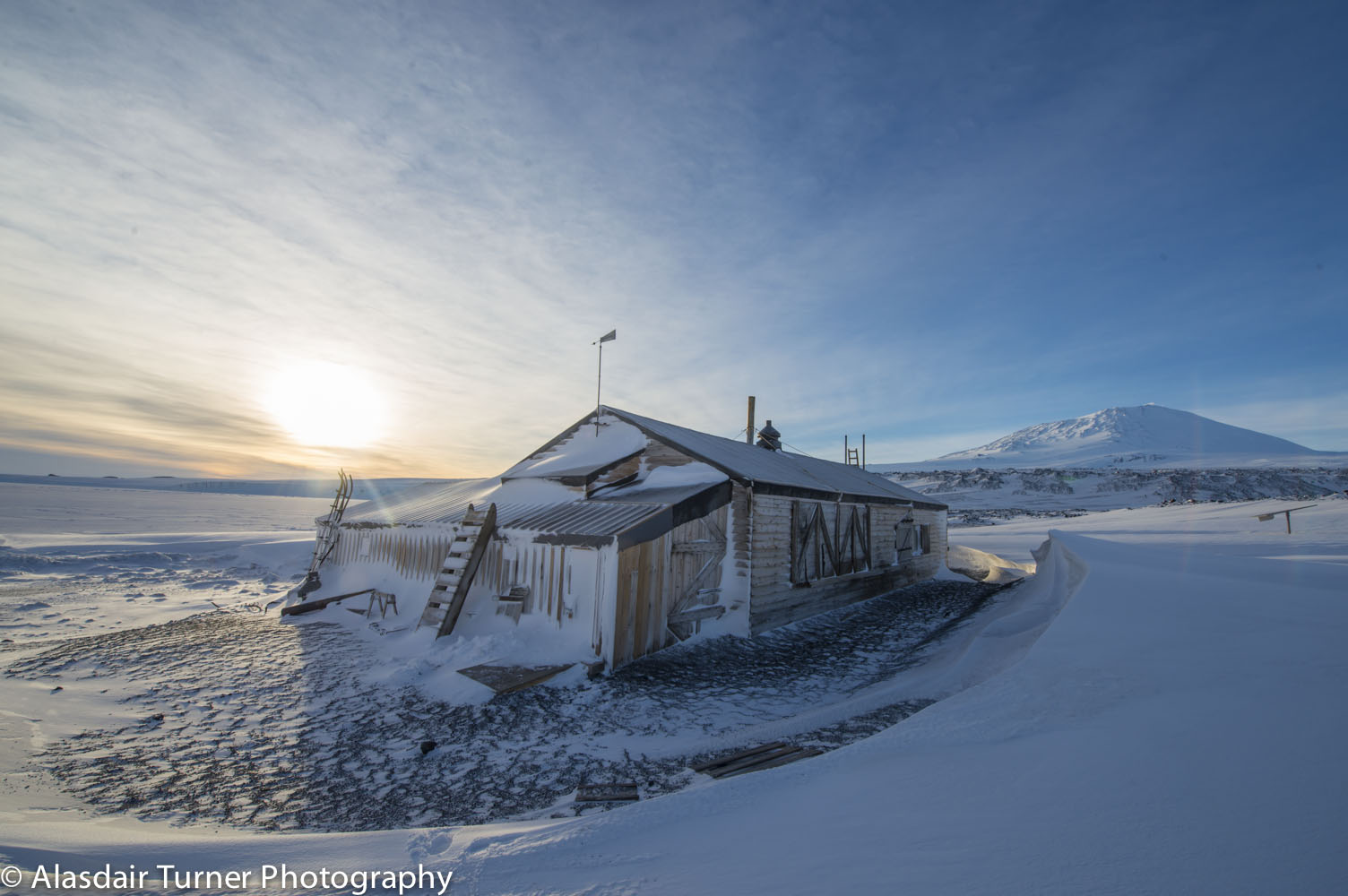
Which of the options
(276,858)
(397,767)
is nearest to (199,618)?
(397,767)

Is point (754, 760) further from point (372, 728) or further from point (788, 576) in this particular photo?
point (788, 576)

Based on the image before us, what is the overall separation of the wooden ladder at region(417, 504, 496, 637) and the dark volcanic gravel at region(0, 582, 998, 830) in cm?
134

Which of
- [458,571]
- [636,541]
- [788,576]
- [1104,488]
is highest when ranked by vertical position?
[1104,488]

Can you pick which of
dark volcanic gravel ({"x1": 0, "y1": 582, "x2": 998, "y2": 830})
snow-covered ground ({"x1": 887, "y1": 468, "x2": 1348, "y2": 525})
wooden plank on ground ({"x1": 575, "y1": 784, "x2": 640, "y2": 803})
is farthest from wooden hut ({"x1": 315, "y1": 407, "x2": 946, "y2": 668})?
snow-covered ground ({"x1": 887, "y1": 468, "x2": 1348, "y2": 525})

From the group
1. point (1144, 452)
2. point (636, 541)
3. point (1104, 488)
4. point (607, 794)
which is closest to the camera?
point (607, 794)

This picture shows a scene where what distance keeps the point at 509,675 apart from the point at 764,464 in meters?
10.1

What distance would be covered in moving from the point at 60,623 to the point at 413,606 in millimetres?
7179

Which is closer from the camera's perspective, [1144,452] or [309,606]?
[309,606]

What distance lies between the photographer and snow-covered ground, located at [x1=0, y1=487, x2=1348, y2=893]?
274 centimetres

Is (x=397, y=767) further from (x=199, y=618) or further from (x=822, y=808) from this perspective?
(x=199, y=618)

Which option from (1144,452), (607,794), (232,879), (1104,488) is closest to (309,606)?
(607,794)

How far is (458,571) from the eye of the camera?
1152 centimetres

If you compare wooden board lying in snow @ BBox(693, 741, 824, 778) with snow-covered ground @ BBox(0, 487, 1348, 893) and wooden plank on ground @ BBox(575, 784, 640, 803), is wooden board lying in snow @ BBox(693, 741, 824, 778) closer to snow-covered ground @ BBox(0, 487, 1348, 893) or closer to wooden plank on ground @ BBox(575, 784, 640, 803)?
wooden plank on ground @ BBox(575, 784, 640, 803)

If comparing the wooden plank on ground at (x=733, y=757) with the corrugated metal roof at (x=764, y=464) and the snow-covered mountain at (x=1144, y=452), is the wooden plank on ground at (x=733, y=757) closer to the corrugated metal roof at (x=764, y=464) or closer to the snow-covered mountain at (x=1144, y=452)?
the corrugated metal roof at (x=764, y=464)
